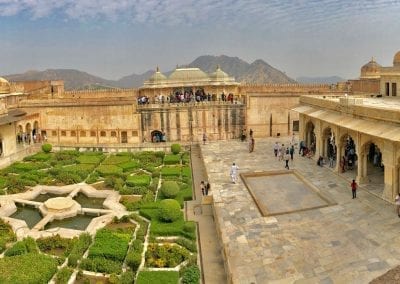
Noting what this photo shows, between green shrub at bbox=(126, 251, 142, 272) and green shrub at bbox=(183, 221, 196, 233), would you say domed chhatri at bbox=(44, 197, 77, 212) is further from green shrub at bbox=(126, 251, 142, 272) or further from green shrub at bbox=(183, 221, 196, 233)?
green shrub at bbox=(126, 251, 142, 272)

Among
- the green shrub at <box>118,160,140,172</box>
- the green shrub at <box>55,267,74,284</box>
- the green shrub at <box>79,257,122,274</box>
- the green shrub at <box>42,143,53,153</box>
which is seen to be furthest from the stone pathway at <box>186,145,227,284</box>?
the green shrub at <box>42,143,53,153</box>

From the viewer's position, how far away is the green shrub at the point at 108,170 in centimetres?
2201

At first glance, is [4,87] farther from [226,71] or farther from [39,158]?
[226,71]

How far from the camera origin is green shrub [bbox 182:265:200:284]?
11.1 meters

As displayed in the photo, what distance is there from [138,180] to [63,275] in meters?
9.34

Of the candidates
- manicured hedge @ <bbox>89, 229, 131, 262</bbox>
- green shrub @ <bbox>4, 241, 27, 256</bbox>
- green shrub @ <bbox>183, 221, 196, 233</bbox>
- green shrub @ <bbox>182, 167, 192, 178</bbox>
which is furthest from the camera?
green shrub @ <bbox>182, 167, 192, 178</bbox>

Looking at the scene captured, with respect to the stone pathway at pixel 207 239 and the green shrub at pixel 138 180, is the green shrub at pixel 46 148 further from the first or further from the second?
the stone pathway at pixel 207 239

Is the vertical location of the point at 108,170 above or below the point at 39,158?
below

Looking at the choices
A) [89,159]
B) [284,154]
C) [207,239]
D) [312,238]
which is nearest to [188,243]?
[207,239]

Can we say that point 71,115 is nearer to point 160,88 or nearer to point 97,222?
point 160,88

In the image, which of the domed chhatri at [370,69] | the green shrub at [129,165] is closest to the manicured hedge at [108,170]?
the green shrub at [129,165]

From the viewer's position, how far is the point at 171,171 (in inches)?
883

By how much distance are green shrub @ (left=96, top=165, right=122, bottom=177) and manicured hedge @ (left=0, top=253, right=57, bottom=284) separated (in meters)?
9.85

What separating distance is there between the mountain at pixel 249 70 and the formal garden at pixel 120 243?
9528 cm
